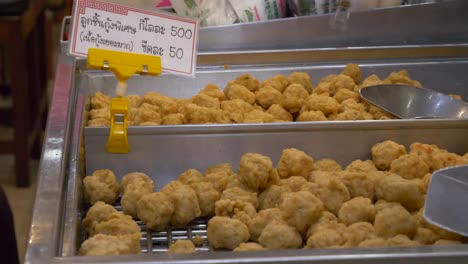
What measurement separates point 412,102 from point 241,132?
503mm

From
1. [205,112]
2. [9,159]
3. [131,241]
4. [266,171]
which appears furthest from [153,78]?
[9,159]

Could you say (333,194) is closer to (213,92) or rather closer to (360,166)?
(360,166)

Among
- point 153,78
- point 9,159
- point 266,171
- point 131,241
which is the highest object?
point 153,78

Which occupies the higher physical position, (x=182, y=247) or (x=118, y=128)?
(x=118, y=128)

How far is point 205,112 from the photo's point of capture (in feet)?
5.39

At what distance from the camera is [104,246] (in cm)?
119

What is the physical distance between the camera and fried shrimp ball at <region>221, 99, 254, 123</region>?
169 cm

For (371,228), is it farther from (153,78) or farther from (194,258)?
(153,78)

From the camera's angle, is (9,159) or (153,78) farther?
(9,159)

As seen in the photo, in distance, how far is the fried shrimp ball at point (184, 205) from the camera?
138 cm

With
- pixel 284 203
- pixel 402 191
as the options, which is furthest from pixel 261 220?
pixel 402 191

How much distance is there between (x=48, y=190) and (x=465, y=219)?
2.49 ft

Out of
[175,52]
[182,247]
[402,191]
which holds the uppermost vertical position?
[175,52]

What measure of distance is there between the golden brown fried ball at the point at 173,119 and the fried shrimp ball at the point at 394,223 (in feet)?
1.89
